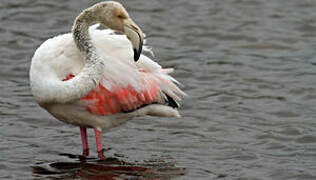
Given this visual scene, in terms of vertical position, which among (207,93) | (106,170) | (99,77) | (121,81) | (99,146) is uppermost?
(99,77)

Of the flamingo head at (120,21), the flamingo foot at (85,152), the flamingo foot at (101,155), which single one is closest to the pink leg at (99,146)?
the flamingo foot at (101,155)

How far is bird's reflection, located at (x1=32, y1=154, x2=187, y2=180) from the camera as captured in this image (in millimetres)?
8203

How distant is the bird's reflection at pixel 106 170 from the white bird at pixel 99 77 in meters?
0.24

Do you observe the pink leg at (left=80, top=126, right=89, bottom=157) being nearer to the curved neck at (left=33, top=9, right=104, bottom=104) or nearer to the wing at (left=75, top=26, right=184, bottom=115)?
the wing at (left=75, top=26, right=184, bottom=115)

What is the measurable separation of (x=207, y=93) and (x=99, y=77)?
3935mm

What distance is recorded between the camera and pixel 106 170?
843 centimetres

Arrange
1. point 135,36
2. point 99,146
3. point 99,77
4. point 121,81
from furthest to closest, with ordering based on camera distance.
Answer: point 99,146 → point 121,81 → point 99,77 → point 135,36

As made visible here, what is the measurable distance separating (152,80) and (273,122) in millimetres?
2222

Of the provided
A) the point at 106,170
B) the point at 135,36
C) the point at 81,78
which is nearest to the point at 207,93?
the point at 106,170

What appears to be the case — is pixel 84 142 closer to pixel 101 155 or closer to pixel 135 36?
pixel 101 155

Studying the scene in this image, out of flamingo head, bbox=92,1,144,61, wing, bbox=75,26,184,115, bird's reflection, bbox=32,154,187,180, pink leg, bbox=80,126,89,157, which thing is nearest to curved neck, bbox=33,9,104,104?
flamingo head, bbox=92,1,144,61

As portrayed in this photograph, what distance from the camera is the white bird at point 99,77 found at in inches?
304

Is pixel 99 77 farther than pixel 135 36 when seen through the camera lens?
Yes

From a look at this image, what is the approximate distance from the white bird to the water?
59 centimetres
